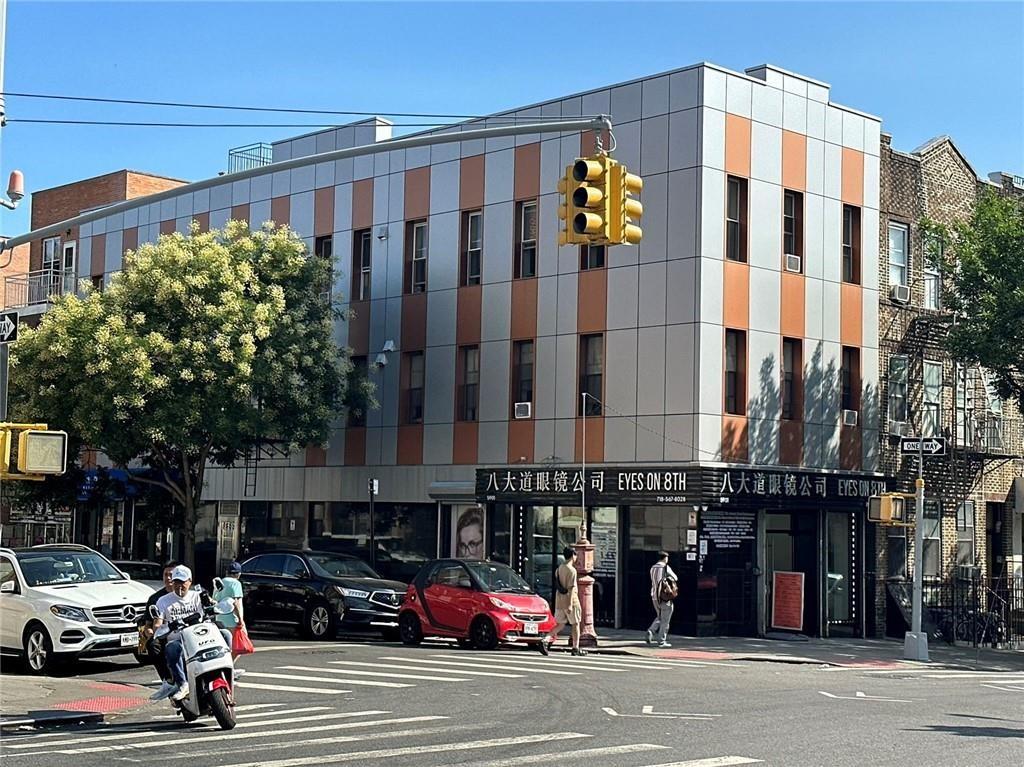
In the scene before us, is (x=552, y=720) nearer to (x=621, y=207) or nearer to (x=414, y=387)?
(x=621, y=207)

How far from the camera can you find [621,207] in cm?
1554

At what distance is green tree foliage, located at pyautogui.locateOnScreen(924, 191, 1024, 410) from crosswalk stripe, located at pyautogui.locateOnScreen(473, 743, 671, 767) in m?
18.7

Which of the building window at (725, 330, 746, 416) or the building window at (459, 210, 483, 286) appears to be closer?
the building window at (725, 330, 746, 416)

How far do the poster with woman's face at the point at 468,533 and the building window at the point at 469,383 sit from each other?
2.28 m

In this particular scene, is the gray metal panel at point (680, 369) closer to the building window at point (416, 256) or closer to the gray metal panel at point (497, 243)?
the gray metal panel at point (497, 243)

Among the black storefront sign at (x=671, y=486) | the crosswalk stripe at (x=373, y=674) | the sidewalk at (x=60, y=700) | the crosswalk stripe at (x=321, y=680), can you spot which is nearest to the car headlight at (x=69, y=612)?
the sidewalk at (x=60, y=700)

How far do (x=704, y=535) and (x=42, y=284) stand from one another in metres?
27.1

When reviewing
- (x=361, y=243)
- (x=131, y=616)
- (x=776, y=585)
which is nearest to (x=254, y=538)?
(x=361, y=243)

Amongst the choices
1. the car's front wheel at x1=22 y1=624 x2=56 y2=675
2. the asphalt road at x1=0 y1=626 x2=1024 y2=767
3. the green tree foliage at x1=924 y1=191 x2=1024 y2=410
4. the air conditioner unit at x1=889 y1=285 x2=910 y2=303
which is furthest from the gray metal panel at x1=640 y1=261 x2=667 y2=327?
the car's front wheel at x1=22 y1=624 x2=56 y2=675

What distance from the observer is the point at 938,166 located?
36281mm

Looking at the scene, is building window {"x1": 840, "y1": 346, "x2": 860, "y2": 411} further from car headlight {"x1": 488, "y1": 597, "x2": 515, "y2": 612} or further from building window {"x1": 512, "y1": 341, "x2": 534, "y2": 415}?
car headlight {"x1": 488, "y1": 597, "x2": 515, "y2": 612}

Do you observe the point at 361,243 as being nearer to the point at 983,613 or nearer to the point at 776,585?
the point at 776,585

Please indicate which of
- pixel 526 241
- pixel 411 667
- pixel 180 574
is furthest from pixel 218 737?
pixel 526 241

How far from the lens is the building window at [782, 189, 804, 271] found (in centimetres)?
3247
